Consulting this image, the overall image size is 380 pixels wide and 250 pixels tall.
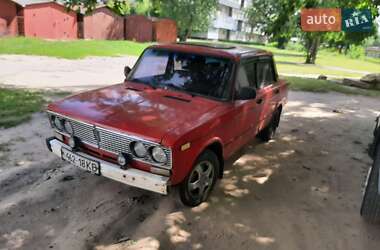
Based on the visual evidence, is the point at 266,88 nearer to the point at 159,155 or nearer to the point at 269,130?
the point at 269,130

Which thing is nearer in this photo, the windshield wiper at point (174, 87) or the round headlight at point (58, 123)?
the round headlight at point (58, 123)

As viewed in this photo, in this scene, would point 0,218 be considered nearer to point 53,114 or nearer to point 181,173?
point 53,114

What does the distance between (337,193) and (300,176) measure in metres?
0.62

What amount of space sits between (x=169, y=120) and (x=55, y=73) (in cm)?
1177

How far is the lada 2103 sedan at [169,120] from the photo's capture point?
3.47 meters

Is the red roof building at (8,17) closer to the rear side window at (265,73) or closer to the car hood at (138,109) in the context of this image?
the rear side window at (265,73)

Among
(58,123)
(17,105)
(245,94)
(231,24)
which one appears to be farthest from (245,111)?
(231,24)

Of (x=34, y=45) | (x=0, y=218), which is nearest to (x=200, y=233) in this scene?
(x=0, y=218)

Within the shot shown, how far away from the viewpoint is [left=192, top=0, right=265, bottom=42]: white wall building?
202ft

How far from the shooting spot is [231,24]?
67.2 m

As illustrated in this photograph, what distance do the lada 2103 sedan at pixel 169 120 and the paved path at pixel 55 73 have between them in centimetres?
680

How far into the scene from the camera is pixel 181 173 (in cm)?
355

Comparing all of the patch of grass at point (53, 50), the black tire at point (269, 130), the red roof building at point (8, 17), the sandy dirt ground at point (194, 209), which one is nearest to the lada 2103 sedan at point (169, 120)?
the sandy dirt ground at point (194, 209)

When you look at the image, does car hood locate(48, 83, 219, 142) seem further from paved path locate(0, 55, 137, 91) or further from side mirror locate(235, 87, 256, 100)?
paved path locate(0, 55, 137, 91)
